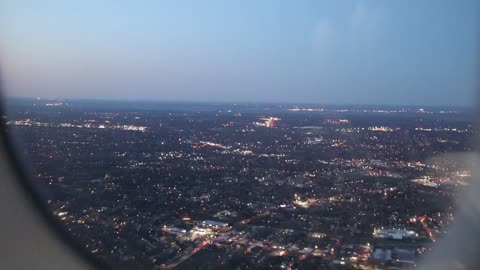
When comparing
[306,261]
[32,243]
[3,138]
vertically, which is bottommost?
[306,261]

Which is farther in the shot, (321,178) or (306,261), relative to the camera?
(321,178)

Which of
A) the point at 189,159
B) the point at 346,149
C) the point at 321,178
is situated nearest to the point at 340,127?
the point at 346,149

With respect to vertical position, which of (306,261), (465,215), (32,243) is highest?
(465,215)

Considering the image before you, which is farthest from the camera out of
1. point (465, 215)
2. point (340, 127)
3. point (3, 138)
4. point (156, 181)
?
point (340, 127)

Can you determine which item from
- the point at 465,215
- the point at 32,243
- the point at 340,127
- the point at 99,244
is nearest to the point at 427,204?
the point at 465,215

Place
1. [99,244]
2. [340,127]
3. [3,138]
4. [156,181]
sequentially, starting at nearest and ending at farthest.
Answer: [3,138], [99,244], [156,181], [340,127]

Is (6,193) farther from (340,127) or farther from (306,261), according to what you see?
(340,127)

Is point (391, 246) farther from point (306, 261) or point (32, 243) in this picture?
point (32, 243)

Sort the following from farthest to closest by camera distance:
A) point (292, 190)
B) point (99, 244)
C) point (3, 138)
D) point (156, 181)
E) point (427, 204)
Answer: point (156, 181) < point (292, 190) < point (427, 204) < point (99, 244) < point (3, 138)

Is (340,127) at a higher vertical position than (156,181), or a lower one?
higher
